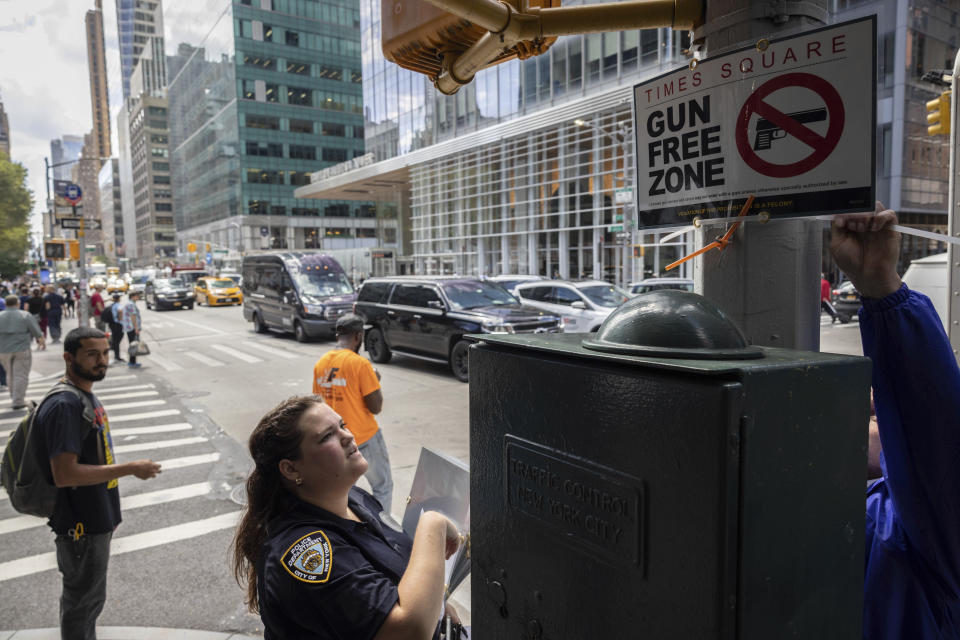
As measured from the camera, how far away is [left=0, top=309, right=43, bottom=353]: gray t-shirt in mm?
9883

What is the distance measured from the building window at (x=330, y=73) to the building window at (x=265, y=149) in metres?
10.7

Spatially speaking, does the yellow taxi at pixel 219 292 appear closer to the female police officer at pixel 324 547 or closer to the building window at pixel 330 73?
the female police officer at pixel 324 547

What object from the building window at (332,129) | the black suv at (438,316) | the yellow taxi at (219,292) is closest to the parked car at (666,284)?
the black suv at (438,316)

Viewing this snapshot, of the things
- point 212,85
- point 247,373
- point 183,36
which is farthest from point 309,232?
point 247,373

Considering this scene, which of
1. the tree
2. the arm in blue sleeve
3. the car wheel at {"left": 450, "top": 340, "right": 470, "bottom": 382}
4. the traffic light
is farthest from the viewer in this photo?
the tree

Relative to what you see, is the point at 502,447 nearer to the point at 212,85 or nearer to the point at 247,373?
the point at 247,373

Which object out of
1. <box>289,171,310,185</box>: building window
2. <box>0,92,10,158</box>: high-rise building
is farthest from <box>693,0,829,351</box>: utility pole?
<box>0,92,10,158</box>: high-rise building

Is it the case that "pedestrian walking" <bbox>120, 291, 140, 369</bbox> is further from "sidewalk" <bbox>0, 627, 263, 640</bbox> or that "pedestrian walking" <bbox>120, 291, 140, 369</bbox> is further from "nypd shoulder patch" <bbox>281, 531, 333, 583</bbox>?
"nypd shoulder patch" <bbox>281, 531, 333, 583</bbox>

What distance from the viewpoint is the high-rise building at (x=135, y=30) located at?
154125mm

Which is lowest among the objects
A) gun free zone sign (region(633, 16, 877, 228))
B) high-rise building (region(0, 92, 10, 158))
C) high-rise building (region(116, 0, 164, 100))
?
gun free zone sign (region(633, 16, 877, 228))

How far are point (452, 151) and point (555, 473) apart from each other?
36.8 meters

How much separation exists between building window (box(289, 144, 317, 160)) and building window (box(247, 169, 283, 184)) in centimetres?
299

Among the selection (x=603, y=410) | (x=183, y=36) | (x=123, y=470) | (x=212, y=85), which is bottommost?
(x=123, y=470)

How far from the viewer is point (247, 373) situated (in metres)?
13.2
